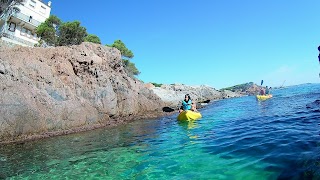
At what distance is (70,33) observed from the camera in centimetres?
4444

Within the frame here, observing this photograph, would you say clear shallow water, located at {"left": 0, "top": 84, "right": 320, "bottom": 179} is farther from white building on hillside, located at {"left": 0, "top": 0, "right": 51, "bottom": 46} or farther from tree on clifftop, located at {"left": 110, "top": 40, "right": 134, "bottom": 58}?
tree on clifftop, located at {"left": 110, "top": 40, "right": 134, "bottom": 58}

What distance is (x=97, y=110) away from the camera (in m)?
21.0

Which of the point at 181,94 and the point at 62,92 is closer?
the point at 62,92

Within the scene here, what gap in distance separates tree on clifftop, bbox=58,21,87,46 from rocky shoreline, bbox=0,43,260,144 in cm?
2083

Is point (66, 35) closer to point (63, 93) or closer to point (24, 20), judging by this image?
point (24, 20)

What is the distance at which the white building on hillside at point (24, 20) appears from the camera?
141 ft

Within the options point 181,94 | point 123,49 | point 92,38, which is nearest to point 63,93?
point 92,38

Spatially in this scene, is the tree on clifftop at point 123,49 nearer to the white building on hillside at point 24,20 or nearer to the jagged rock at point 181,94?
the jagged rock at point 181,94

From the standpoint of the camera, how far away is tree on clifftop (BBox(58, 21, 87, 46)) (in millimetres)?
44062

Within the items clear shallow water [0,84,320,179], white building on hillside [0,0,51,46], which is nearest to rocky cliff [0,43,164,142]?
clear shallow water [0,84,320,179]

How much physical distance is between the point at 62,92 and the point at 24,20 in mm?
36460

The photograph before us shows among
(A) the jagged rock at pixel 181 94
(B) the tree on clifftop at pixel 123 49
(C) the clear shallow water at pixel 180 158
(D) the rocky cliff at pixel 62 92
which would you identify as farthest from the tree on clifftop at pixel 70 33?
(C) the clear shallow water at pixel 180 158

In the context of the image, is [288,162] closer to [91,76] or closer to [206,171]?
[206,171]

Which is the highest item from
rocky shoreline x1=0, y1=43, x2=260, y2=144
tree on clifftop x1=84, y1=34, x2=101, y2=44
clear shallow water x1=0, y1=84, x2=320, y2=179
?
tree on clifftop x1=84, y1=34, x2=101, y2=44
